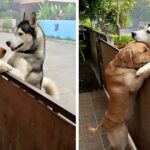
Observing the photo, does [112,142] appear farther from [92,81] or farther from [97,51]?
[97,51]

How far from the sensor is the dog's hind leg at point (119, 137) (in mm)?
1631

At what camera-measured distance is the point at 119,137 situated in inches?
64.7

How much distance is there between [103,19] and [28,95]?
69 cm

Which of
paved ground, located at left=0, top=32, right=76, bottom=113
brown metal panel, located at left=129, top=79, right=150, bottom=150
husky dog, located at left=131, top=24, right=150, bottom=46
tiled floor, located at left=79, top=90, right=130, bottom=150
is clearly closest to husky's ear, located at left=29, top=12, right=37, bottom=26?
paved ground, located at left=0, top=32, right=76, bottom=113

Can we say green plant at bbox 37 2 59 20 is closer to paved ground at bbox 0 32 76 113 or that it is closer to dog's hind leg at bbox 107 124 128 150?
paved ground at bbox 0 32 76 113

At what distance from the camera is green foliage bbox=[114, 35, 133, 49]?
1.53 metres

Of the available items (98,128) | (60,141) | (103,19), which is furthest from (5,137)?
(103,19)

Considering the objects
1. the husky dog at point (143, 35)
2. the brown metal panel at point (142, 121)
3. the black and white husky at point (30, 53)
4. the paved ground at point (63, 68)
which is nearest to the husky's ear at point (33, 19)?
the black and white husky at point (30, 53)

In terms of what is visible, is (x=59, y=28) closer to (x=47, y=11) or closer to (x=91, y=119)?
(x=47, y=11)

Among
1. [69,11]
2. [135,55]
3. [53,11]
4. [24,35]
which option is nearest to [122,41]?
[135,55]

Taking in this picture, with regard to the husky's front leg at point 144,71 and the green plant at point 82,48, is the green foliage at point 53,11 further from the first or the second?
the husky's front leg at point 144,71

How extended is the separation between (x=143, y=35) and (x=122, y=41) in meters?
0.13

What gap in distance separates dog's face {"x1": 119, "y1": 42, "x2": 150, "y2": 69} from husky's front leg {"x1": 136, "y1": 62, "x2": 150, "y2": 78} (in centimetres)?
2

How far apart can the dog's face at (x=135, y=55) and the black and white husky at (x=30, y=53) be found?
1.57ft
